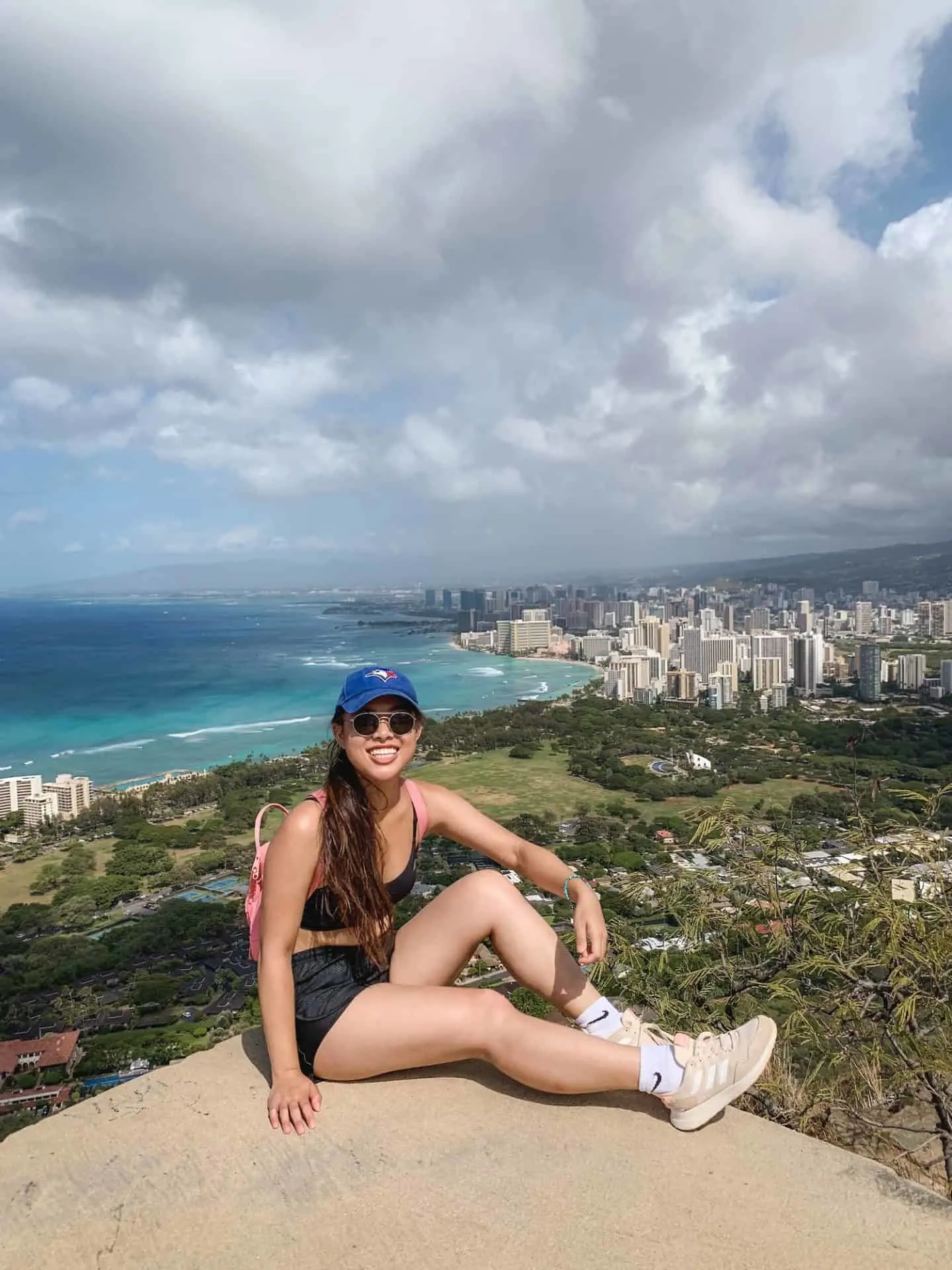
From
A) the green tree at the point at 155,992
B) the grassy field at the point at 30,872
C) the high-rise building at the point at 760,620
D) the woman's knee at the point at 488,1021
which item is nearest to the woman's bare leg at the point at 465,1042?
the woman's knee at the point at 488,1021

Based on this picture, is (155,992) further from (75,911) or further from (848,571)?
(848,571)

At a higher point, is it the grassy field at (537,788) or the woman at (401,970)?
the woman at (401,970)

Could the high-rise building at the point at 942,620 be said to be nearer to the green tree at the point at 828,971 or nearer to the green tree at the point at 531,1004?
the green tree at the point at 531,1004

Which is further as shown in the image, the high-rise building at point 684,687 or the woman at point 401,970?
the high-rise building at point 684,687

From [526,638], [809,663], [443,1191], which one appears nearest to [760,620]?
[526,638]

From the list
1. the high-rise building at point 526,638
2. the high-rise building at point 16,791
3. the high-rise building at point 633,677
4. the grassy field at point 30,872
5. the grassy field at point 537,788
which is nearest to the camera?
the grassy field at point 30,872

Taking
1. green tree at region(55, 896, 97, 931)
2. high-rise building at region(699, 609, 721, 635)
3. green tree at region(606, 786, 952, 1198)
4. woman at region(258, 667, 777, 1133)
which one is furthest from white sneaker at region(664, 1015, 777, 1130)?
high-rise building at region(699, 609, 721, 635)

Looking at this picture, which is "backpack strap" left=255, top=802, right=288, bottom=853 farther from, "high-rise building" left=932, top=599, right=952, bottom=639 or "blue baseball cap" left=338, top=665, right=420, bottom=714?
"high-rise building" left=932, top=599, right=952, bottom=639

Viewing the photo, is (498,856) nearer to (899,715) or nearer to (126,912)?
(126,912)
